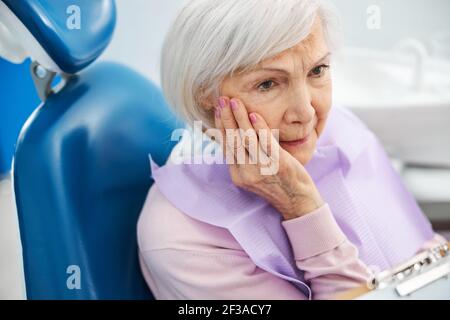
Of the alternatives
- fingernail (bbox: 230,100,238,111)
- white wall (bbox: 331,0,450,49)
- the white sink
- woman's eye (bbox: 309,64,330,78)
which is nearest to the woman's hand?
fingernail (bbox: 230,100,238,111)

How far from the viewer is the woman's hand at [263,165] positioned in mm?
908

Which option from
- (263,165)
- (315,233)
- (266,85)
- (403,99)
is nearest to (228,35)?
(266,85)

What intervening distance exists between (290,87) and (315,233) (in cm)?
23

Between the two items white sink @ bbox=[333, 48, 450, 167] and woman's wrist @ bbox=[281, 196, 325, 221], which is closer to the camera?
woman's wrist @ bbox=[281, 196, 325, 221]

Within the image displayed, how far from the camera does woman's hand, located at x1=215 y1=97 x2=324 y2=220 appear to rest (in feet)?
2.98

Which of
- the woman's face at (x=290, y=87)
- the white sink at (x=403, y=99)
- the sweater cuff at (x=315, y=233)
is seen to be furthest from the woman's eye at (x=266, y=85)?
the white sink at (x=403, y=99)

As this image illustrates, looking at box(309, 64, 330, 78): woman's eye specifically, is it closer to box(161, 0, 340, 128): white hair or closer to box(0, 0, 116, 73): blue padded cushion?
box(161, 0, 340, 128): white hair

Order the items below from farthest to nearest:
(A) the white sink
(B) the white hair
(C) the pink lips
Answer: (A) the white sink → (C) the pink lips → (B) the white hair

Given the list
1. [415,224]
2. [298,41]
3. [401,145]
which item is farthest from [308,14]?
[401,145]

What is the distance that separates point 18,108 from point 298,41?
463mm

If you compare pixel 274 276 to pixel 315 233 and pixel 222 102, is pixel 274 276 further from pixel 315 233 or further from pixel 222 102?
pixel 222 102

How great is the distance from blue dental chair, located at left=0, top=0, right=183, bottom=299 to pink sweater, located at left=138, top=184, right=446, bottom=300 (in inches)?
3.4

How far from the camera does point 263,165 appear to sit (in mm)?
937

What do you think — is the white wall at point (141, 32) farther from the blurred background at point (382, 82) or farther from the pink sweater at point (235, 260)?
the pink sweater at point (235, 260)
